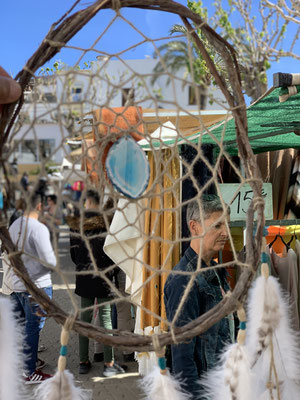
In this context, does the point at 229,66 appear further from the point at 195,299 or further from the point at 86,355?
the point at 86,355

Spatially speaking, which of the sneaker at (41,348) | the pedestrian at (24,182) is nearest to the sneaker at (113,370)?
the sneaker at (41,348)

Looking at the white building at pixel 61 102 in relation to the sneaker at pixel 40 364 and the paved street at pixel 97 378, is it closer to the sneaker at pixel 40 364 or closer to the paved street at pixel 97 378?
the paved street at pixel 97 378

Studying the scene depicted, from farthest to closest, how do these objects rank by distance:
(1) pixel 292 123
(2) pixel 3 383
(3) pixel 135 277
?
(3) pixel 135 277 < (1) pixel 292 123 < (2) pixel 3 383

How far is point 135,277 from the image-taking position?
324cm

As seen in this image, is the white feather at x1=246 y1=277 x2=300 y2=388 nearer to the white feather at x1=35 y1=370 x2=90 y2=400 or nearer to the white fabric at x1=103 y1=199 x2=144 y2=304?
the white feather at x1=35 y1=370 x2=90 y2=400

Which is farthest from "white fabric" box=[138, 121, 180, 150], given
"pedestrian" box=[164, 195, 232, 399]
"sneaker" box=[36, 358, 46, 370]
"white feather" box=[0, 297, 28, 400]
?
"sneaker" box=[36, 358, 46, 370]

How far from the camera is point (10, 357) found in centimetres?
124

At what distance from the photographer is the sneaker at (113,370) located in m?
3.86

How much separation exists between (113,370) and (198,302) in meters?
2.45

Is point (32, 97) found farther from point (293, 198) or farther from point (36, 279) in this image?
point (293, 198)

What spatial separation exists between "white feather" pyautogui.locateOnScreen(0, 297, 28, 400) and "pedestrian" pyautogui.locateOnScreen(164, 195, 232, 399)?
0.60 m

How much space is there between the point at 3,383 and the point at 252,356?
2.35ft

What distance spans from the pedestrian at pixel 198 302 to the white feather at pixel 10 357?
604 millimetres

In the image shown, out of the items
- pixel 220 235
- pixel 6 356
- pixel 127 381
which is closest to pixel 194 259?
pixel 220 235
